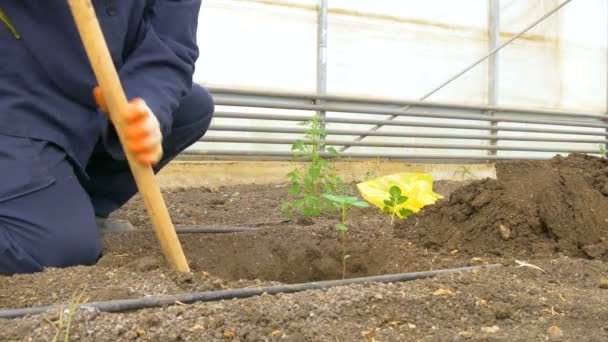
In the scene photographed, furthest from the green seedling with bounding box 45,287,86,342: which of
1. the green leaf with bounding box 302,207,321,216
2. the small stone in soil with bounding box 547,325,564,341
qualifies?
the green leaf with bounding box 302,207,321,216

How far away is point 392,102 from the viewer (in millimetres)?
5266

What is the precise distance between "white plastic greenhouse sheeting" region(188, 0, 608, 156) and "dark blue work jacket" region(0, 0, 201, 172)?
2607 millimetres

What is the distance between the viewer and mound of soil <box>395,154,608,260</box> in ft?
7.20

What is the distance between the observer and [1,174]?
177 cm

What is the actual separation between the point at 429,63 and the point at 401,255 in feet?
12.5

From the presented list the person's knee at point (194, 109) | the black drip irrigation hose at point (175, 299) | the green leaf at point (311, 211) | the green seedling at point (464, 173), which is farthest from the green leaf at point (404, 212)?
the green seedling at point (464, 173)

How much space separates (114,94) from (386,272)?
3.24 ft

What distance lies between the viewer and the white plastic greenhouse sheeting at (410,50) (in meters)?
4.66

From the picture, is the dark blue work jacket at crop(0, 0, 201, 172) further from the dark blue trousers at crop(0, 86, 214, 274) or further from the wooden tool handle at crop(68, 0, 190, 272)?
the wooden tool handle at crop(68, 0, 190, 272)

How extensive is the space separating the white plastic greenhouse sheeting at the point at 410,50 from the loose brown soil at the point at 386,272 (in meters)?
1.84

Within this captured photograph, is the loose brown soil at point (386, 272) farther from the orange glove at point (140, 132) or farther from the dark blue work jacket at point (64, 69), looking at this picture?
the dark blue work jacket at point (64, 69)

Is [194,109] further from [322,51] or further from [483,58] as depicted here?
[483,58]

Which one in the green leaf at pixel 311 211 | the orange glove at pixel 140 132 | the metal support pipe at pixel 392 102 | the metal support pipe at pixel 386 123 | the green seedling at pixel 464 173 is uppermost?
the metal support pipe at pixel 392 102

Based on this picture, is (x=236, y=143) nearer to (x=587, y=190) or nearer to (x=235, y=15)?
(x=235, y=15)
